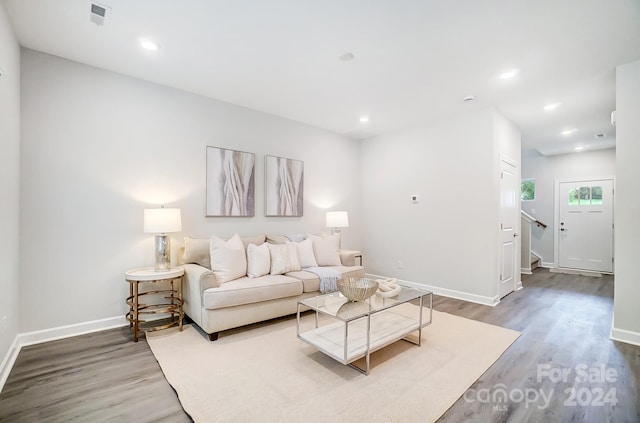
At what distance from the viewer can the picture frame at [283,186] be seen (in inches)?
164

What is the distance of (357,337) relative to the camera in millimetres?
2316

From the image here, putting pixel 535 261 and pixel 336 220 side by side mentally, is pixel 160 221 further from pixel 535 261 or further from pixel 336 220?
pixel 535 261

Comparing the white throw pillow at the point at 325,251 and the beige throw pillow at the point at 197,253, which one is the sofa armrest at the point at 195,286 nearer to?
the beige throw pillow at the point at 197,253

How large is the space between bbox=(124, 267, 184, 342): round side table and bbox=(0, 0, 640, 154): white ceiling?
6.82ft

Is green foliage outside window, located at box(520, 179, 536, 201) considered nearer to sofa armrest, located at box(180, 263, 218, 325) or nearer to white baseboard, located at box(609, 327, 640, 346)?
white baseboard, located at box(609, 327, 640, 346)

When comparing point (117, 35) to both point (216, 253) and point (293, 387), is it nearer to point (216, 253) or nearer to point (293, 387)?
point (216, 253)

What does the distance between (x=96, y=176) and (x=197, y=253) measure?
1260 mm

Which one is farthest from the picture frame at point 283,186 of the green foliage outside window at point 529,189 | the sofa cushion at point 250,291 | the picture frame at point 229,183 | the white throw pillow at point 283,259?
the green foliage outside window at point 529,189

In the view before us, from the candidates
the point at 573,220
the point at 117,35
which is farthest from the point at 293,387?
the point at 573,220

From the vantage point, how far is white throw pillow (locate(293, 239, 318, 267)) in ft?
12.3

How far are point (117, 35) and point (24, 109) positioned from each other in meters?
1.14

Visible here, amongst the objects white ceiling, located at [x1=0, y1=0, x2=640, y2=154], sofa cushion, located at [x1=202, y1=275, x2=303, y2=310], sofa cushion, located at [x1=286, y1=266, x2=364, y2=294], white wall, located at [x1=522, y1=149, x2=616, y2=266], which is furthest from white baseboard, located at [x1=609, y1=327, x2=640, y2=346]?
white wall, located at [x1=522, y1=149, x2=616, y2=266]

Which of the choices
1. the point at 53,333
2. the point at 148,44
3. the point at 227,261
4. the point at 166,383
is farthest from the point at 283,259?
the point at 148,44

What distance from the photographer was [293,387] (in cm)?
193
